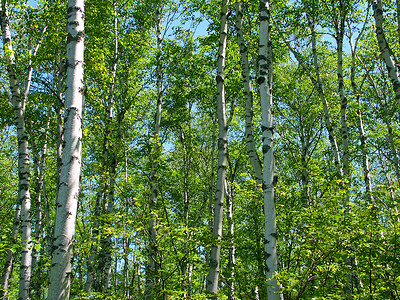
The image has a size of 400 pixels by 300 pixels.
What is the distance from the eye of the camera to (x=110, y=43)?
13.4 meters

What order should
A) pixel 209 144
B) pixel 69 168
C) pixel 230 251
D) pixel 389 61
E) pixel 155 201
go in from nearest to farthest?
pixel 69 168 < pixel 389 61 < pixel 155 201 < pixel 230 251 < pixel 209 144

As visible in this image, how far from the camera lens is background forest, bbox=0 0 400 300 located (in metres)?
5.21

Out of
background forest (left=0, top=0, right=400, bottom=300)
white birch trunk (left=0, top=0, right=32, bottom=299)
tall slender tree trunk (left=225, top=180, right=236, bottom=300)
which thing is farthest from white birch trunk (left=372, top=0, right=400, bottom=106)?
white birch trunk (left=0, top=0, right=32, bottom=299)

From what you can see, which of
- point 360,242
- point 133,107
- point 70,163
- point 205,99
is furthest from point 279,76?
point 70,163

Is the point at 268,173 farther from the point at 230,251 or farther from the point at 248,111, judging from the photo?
the point at 230,251

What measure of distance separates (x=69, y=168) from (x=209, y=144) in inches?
697

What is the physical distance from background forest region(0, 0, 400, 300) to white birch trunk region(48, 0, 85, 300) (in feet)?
0.65

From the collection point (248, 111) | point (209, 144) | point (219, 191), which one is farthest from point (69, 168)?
point (209, 144)

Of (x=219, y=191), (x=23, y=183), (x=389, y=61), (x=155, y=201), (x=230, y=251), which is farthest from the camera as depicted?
(x=230, y=251)

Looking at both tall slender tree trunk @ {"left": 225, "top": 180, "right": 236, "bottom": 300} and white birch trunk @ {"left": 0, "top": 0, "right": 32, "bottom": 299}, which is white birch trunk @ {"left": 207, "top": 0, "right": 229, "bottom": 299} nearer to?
tall slender tree trunk @ {"left": 225, "top": 180, "right": 236, "bottom": 300}

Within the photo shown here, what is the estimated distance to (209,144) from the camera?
21.0m

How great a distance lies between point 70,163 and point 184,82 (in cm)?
1311

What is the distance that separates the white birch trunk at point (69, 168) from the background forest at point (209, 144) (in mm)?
198

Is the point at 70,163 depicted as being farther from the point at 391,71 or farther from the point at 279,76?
the point at 279,76
